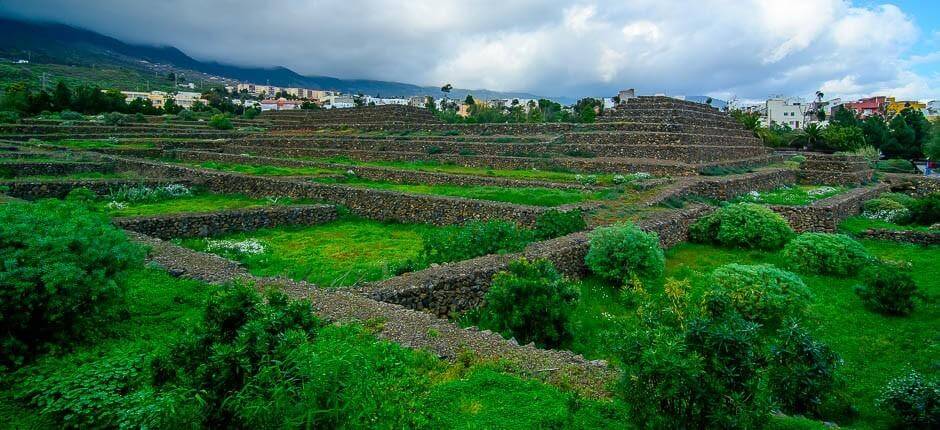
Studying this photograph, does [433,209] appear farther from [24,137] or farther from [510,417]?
[24,137]

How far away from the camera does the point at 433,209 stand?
15773mm

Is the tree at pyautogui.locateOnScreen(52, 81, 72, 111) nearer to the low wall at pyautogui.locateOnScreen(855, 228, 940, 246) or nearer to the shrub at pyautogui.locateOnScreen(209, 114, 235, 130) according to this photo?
the shrub at pyautogui.locateOnScreen(209, 114, 235, 130)

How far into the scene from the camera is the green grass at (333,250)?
10134mm

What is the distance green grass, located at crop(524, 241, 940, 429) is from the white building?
102032 mm

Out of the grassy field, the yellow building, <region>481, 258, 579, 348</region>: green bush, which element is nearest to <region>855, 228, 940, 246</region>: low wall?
<region>481, 258, 579, 348</region>: green bush

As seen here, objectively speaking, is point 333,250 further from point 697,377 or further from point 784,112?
point 784,112

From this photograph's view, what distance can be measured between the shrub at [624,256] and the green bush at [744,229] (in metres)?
4.46

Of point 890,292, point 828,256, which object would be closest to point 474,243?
point 890,292

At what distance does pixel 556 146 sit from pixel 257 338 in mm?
26499

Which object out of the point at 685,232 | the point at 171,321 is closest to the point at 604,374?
the point at 171,321

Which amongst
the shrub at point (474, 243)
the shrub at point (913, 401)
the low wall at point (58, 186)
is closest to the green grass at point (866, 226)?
the shrub at point (474, 243)

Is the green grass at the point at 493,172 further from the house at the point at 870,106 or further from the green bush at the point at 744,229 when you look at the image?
the house at the point at 870,106

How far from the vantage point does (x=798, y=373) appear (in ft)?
17.0

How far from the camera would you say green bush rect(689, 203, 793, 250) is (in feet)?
43.8
